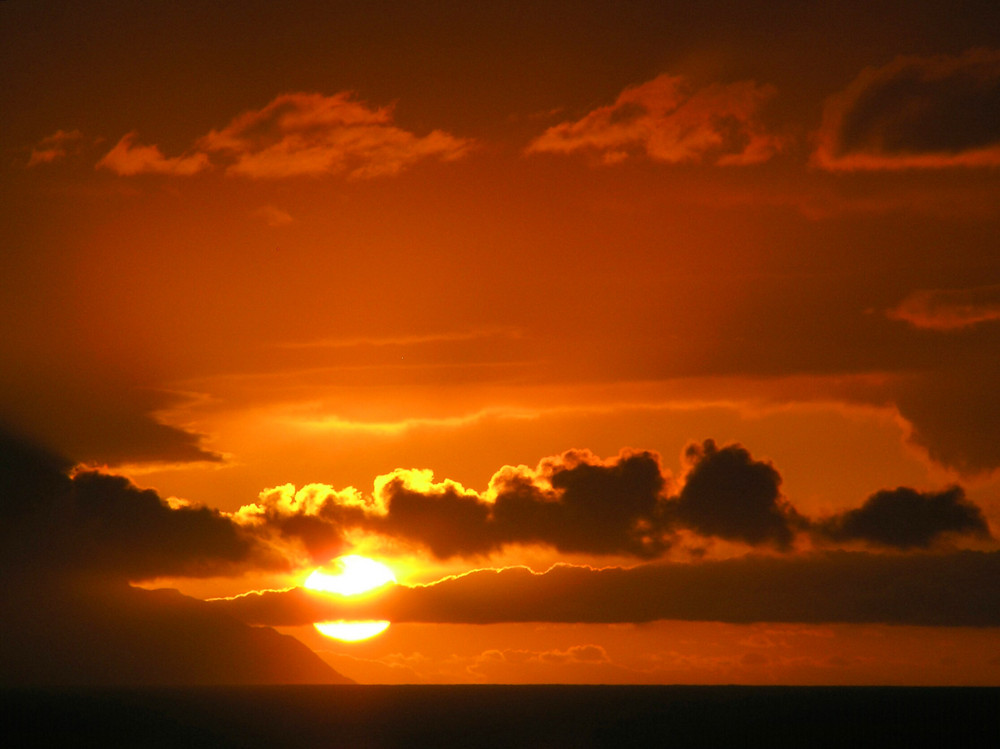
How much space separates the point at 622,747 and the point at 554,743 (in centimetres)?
1280

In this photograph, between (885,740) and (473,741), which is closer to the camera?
(473,741)

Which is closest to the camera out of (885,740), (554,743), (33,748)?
(33,748)

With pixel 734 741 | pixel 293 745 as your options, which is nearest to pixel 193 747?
pixel 293 745

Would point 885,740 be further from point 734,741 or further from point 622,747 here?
point 622,747

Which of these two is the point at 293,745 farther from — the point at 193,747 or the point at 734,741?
the point at 734,741

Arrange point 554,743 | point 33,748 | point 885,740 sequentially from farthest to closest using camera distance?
point 885,740 → point 554,743 → point 33,748

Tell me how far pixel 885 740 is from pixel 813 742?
14.9 metres

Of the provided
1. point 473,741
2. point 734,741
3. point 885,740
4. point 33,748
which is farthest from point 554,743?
point 33,748

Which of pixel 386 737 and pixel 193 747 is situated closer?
pixel 193 747

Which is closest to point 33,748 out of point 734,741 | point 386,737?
point 386,737

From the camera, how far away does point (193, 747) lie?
17188 centimetres

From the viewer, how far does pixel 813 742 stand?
190375 millimetres

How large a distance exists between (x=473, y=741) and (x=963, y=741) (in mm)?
79521

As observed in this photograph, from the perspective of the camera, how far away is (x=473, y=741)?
594 ft
